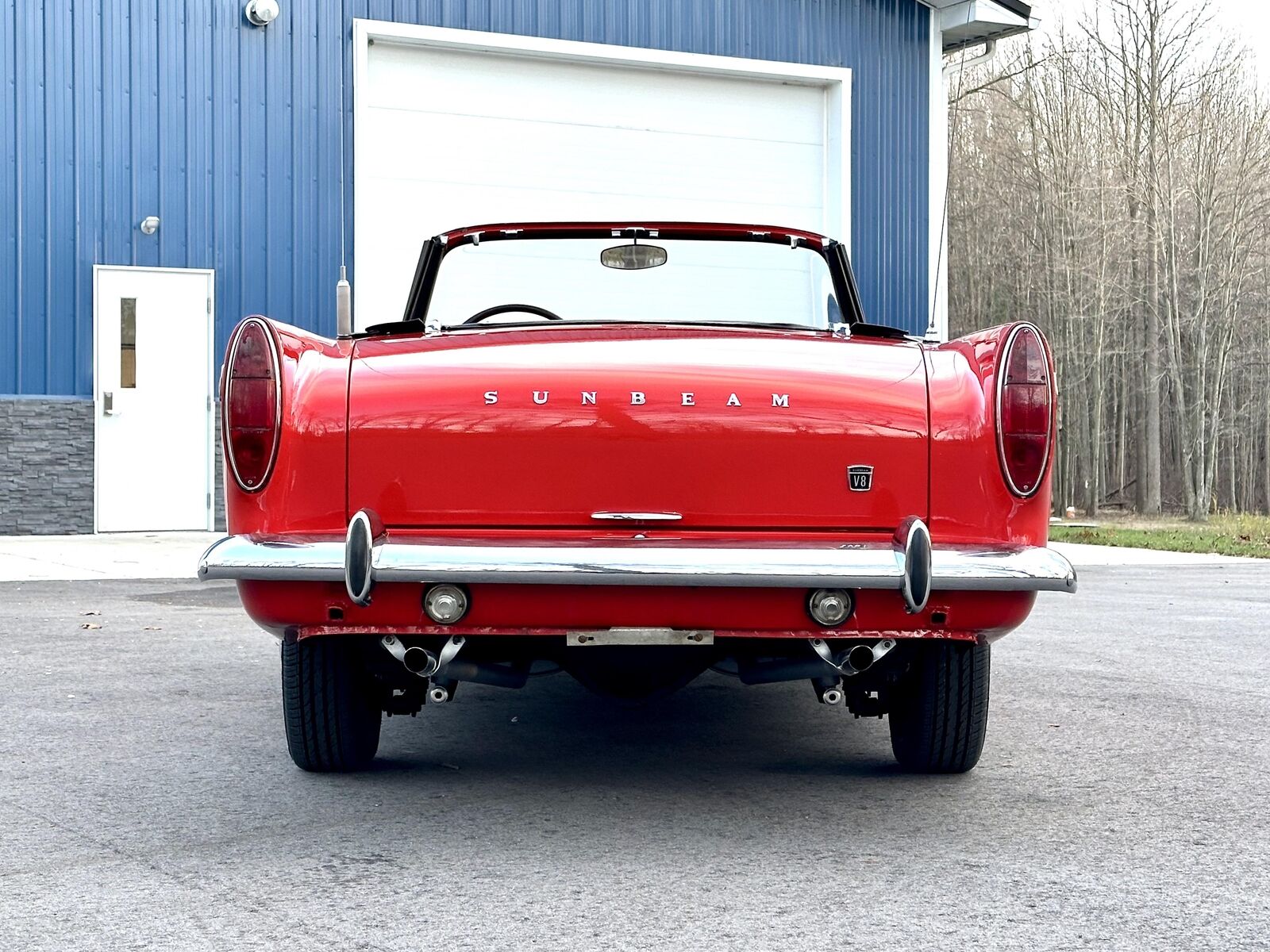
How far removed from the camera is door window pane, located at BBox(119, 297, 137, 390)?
535 inches

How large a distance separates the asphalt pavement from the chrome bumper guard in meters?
0.59

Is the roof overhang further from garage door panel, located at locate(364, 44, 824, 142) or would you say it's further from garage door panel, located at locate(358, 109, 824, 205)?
garage door panel, located at locate(358, 109, 824, 205)

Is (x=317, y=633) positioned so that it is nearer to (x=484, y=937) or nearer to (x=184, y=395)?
(x=484, y=937)

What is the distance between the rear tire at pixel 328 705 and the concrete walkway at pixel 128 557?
6464 mm

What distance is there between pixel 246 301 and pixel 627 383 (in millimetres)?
11065

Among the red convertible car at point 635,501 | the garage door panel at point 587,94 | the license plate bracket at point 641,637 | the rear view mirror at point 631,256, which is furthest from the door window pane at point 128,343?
the license plate bracket at point 641,637

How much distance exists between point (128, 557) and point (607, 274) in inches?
307

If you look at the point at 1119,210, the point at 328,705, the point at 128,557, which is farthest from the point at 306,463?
the point at 1119,210

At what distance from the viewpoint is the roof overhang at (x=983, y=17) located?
53.0 feet

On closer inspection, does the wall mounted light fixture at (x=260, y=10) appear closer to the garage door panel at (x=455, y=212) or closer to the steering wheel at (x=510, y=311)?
the garage door panel at (x=455, y=212)

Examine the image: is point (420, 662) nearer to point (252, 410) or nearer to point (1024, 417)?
point (252, 410)

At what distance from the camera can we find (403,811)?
3.69 metres

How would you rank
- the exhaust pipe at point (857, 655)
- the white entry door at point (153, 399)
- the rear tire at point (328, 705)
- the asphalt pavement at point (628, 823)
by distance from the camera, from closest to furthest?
1. the asphalt pavement at point (628, 823)
2. the exhaust pipe at point (857, 655)
3. the rear tire at point (328, 705)
4. the white entry door at point (153, 399)

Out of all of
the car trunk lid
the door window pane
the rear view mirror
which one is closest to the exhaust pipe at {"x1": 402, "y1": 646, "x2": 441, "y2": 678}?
the car trunk lid
